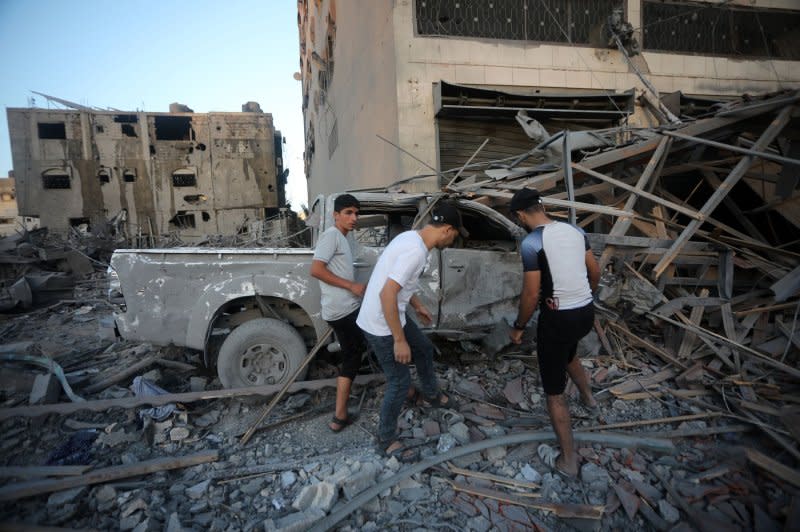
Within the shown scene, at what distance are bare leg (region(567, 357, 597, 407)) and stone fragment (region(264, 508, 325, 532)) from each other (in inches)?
80.9

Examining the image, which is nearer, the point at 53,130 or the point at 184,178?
the point at 53,130

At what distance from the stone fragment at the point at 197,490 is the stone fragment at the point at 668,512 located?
2.70 metres

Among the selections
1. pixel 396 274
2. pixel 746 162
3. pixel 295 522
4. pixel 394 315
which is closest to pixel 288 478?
pixel 295 522

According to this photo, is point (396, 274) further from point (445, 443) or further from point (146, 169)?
point (146, 169)

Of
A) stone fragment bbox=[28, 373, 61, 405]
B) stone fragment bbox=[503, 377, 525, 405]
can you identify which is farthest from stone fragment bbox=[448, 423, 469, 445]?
stone fragment bbox=[28, 373, 61, 405]

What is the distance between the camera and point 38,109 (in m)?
23.3

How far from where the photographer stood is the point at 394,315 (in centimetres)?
222

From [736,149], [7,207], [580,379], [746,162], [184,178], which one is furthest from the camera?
[7,207]

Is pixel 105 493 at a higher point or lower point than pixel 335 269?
lower

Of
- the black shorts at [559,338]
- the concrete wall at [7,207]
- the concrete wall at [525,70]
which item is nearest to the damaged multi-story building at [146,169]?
the concrete wall at [7,207]

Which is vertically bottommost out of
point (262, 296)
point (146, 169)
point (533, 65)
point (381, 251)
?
point (262, 296)

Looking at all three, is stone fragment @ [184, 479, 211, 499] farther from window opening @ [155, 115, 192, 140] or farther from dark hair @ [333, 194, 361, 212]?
window opening @ [155, 115, 192, 140]

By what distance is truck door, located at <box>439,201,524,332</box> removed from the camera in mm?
3607

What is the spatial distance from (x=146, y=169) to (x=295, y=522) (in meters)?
29.0
